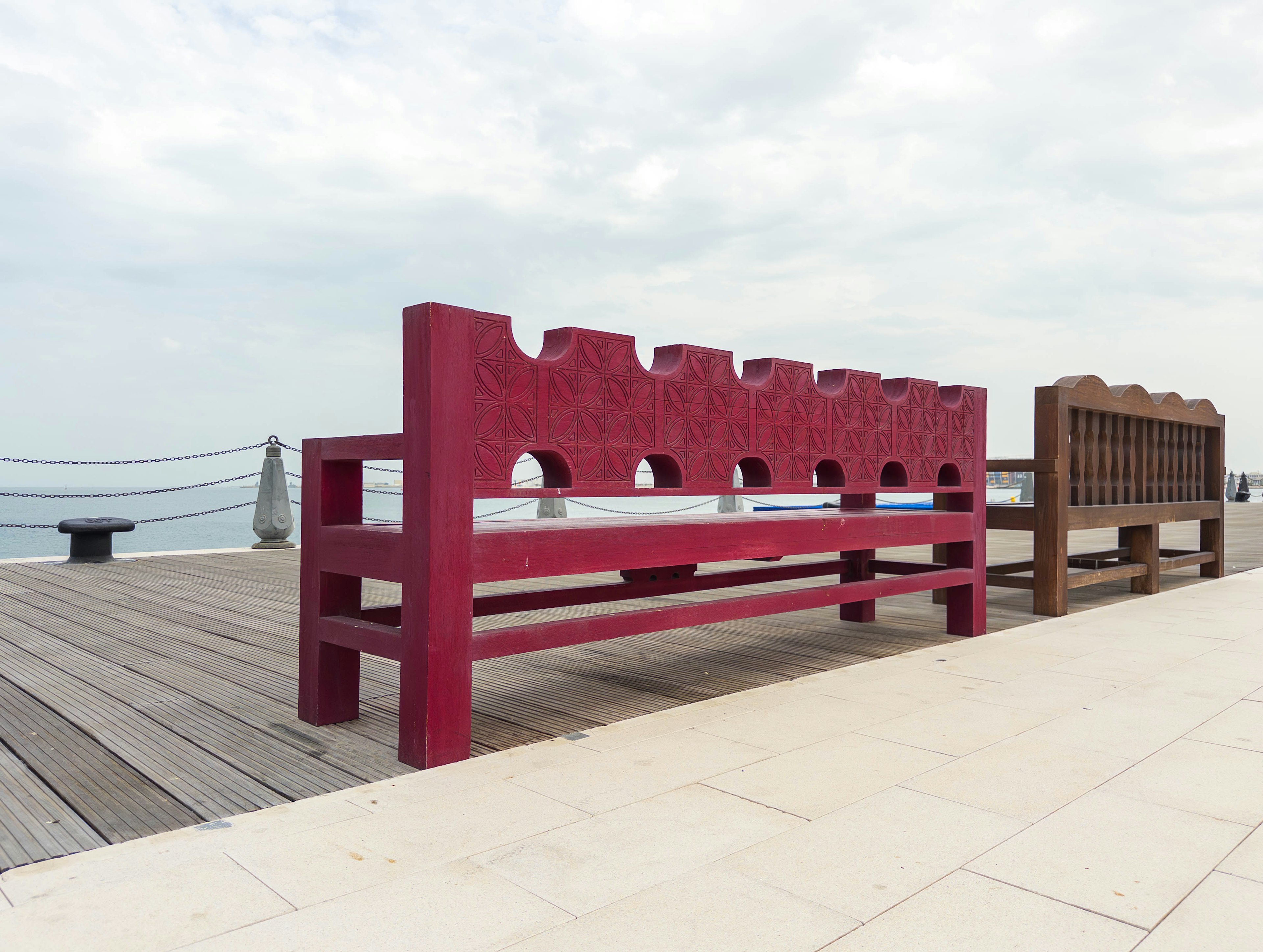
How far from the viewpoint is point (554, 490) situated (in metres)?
3.06

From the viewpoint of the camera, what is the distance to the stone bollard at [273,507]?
1085cm

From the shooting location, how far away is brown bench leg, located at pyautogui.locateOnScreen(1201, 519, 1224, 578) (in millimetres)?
8102

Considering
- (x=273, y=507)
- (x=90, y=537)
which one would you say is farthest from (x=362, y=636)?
(x=273, y=507)

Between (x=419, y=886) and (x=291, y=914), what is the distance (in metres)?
0.26

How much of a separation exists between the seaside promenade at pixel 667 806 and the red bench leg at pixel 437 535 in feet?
Answer: 0.53

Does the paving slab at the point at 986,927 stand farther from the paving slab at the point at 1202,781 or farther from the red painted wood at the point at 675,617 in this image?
the red painted wood at the point at 675,617

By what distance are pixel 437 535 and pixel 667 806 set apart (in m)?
1.09

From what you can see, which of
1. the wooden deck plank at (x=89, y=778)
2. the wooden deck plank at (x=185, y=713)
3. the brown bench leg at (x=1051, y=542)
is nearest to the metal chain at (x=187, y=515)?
the wooden deck plank at (x=185, y=713)

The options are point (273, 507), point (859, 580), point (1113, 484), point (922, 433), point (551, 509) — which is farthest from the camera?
point (551, 509)

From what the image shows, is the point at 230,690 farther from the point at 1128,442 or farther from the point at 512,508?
the point at 512,508

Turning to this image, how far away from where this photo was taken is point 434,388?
2770 mm

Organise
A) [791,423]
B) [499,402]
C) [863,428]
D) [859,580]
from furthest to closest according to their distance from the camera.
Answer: [859,580]
[863,428]
[791,423]
[499,402]

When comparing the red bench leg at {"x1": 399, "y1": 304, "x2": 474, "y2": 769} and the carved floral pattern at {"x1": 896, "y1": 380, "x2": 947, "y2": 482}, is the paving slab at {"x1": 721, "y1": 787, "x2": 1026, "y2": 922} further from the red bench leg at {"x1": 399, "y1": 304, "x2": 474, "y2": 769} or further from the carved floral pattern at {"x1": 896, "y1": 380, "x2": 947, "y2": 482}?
the carved floral pattern at {"x1": 896, "y1": 380, "x2": 947, "y2": 482}

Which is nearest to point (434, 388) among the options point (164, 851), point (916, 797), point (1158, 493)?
point (164, 851)
